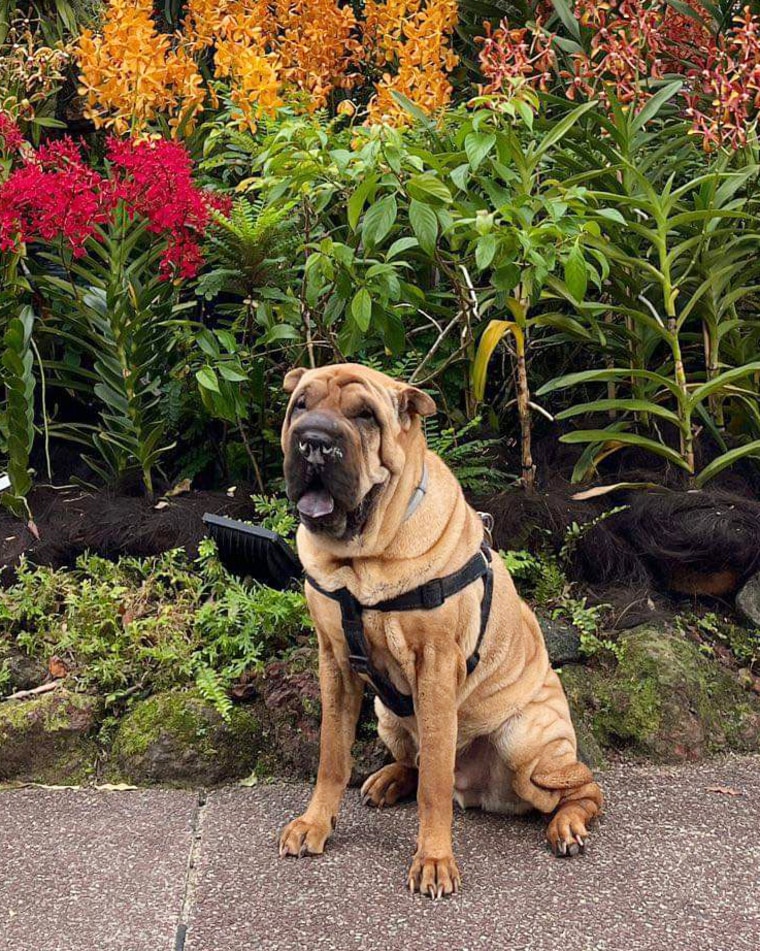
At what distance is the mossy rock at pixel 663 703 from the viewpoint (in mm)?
3797

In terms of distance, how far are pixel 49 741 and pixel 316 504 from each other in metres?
1.64

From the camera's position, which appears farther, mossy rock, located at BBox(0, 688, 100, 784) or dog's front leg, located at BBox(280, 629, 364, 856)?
mossy rock, located at BBox(0, 688, 100, 784)

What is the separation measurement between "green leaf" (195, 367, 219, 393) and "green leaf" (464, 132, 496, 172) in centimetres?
135

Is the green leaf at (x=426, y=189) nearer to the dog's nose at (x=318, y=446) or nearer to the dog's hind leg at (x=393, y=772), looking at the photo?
the dog's nose at (x=318, y=446)

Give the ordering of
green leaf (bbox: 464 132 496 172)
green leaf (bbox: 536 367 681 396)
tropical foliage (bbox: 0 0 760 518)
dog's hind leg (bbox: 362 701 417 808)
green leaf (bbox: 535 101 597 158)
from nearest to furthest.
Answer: dog's hind leg (bbox: 362 701 417 808) < green leaf (bbox: 464 132 496 172) < tropical foliage (bbox: 0 0 760 518) < green leaf (bbox: 535 101 597 158) < green leaf (bbox: 536 367 681 396)

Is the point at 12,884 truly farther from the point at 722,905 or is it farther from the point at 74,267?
the point at 74,267

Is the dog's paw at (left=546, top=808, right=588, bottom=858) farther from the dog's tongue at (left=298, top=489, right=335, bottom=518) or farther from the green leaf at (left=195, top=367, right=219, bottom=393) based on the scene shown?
the green leaf at (left=195, top=367, right=219, bottom=393)

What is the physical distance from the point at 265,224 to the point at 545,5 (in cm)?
259

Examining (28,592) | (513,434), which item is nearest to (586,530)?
(513,434)

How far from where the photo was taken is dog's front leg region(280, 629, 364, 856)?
123 inches

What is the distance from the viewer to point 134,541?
4535 millimetres

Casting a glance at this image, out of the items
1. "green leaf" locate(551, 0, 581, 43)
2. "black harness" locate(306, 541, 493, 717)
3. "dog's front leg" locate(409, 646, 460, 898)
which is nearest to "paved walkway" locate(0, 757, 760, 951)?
"dog's front leg" locate(409, 646, 460, 898)

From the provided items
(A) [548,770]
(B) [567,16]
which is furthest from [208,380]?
(B) [567,16]

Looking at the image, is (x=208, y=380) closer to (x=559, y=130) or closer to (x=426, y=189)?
(x=426, y=189)
